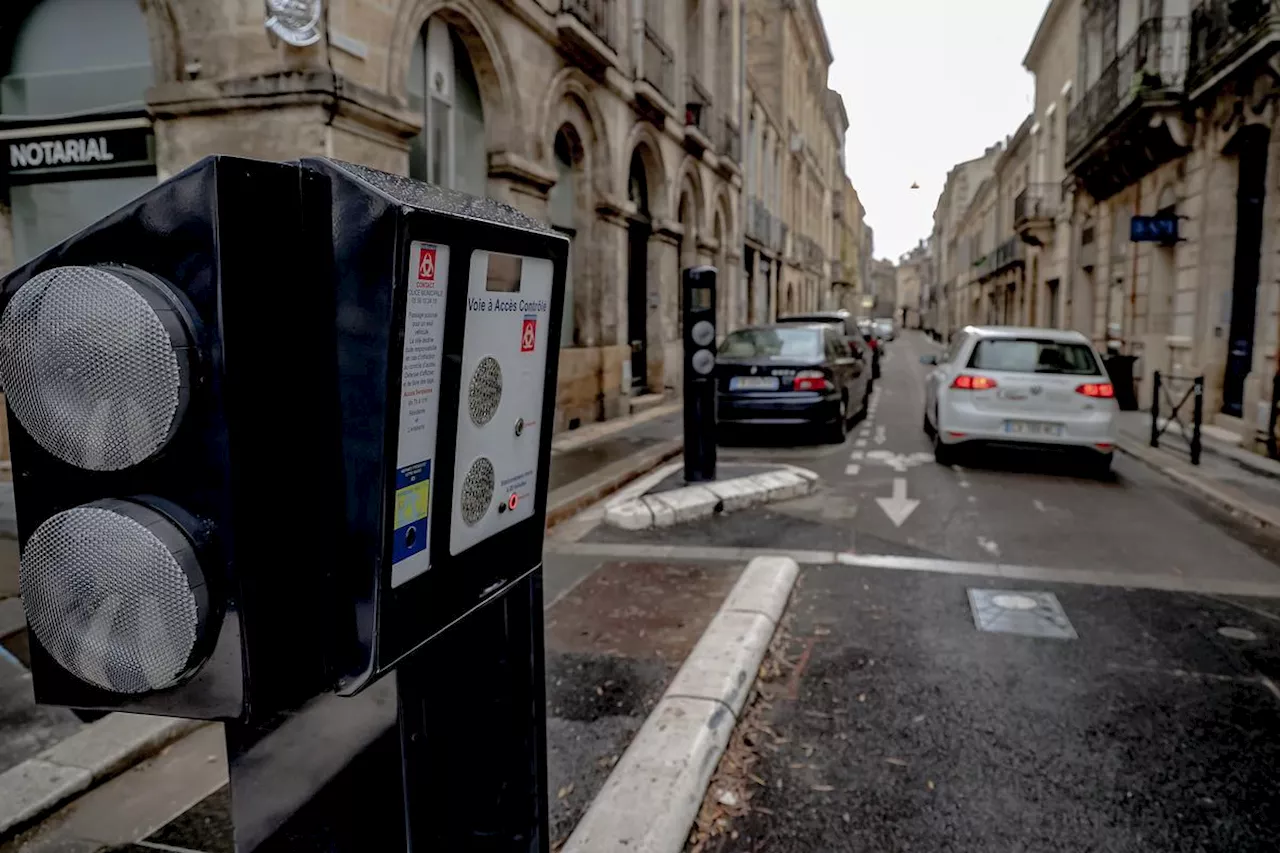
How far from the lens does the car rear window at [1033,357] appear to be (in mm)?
9938

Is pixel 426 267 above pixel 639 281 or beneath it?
beneath

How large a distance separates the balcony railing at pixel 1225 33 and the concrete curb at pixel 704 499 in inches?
344

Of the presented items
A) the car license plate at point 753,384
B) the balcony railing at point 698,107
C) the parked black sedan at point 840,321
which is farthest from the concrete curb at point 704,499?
the balcony railing at point 698,107

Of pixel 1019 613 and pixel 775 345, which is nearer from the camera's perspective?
pixel 1019 613

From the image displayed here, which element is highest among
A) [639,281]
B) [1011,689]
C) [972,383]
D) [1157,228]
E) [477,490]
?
[1157,228]

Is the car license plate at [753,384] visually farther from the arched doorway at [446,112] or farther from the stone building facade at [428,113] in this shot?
the arched doorway at [446,112]

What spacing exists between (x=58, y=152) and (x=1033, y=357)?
9.95 m

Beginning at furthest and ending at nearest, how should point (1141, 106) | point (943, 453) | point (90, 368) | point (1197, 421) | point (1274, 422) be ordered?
point (1141, 106) → point (1274, 422) → point (943, 453) → point (1197, 421) → point (90, 368)

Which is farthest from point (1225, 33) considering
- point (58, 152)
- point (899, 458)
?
point (58, 152)

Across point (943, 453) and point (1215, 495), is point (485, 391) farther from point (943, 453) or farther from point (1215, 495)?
point (943, 453)

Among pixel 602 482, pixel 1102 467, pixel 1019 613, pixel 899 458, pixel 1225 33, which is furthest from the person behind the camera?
pixel 1225 33

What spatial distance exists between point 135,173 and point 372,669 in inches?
329

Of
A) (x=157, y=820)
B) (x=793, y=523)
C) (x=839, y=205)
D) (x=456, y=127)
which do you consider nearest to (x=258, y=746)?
(x=157, y=820)

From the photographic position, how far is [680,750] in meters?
3.14
